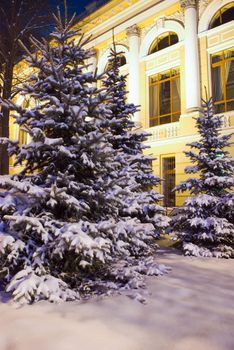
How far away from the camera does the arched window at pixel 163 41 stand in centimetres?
1516

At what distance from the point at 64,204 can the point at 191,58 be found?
39.2 ft

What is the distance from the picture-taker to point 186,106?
13.8m

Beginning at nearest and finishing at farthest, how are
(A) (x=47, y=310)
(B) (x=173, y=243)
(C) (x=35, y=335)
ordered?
(C) (x=35, y=335) < (A) (x=47, y=310) < (B) (x=173, y=243)

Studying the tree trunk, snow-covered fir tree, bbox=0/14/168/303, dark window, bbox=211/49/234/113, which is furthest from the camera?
dark window, bbox=211/49/234/113

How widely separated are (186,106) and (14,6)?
834 centimetres

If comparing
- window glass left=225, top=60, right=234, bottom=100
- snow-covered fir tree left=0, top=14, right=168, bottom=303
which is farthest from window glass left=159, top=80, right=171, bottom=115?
snow-covered fir tree left=0, top=14, right=168, bottom=303

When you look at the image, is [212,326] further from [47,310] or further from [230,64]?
[230,64]

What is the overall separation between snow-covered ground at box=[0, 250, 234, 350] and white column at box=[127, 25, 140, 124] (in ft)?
41.9

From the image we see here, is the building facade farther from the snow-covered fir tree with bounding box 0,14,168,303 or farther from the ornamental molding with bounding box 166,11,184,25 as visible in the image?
the snow-covered fir tree with bounding box 0,14,168,303

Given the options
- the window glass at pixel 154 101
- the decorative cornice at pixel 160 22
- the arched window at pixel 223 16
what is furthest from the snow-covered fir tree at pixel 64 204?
the decorative cornice at pixel 160 22

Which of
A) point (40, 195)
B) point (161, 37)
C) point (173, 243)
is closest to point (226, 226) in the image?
point (173, 243)

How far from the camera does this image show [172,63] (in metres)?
14.8

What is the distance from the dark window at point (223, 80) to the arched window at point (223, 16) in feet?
4.82

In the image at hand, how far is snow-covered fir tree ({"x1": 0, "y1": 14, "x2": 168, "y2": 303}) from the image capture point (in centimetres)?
394
